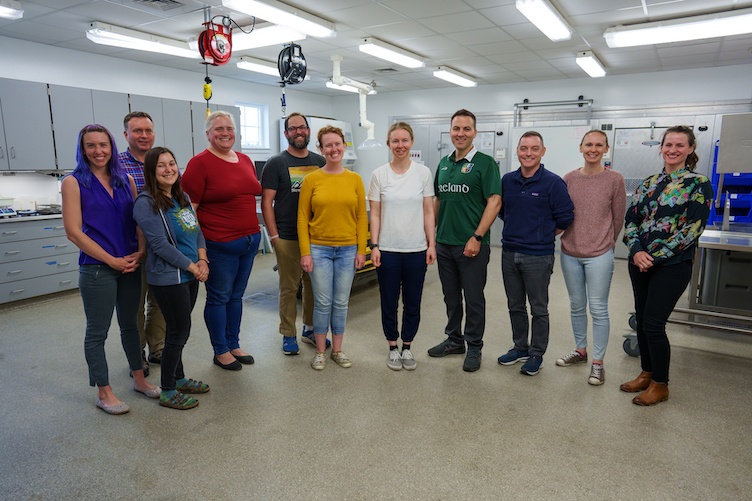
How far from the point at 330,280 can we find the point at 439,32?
338cm

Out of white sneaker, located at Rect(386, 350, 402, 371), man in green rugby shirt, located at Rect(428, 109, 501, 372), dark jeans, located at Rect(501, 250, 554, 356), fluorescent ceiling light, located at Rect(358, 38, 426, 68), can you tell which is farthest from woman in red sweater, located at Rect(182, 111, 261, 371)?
fluorescent ceiling light, located at Rect(358, 38, 426, 68)

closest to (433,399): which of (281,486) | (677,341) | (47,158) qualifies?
(281,486)

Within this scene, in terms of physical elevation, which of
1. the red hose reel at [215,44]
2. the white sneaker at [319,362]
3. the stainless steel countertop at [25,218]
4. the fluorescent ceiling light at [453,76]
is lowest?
the white sneaker at [319,362]

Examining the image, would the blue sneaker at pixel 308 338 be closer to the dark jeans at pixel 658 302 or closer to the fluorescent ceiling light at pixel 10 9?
the dark jeans at pixel 658 302

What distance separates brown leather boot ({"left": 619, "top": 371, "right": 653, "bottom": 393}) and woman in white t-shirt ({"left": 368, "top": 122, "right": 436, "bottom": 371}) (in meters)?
1.30

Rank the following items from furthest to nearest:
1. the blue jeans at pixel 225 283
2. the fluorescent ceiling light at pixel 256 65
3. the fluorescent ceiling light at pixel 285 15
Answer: the fluorescent ceiling light at pixel 256 65 → the fluorescent ceiling light at pixel 285 15 → the blue jeans at pixel 225 283

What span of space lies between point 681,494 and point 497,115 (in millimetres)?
7128

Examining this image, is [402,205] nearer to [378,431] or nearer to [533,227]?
[533,227]

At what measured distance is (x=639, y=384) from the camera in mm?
2691

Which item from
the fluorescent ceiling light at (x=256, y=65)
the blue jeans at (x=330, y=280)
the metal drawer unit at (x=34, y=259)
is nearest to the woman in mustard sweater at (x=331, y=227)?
the blue jeans at (x=330, y=280)

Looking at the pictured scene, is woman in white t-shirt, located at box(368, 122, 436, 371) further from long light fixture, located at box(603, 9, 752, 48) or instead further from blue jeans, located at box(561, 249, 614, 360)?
long light fixture, located at box(603, 9, 752, 48)

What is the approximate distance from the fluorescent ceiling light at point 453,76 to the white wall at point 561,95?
0.63 meters

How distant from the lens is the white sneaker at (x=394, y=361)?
2992mm

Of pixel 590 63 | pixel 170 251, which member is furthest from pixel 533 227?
pixel 590 63
